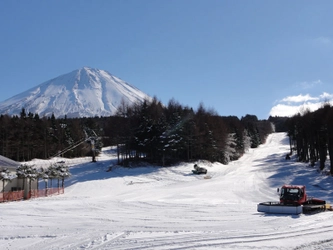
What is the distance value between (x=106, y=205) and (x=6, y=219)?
8.34 meters

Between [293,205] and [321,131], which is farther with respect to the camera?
[321,131]

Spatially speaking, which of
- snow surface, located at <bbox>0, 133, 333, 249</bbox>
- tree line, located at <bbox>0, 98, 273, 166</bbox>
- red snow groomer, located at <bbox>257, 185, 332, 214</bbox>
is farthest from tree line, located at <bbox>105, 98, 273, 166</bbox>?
red snow groomer, located at <bbox>257, 185, 332, 214</bbox>

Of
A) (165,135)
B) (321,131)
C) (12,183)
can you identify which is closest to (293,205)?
(12,183)

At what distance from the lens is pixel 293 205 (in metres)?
22.8

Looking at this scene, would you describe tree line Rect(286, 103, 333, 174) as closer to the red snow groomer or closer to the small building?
the red snow groomer

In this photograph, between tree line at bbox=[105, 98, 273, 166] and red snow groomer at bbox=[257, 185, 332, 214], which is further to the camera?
tree line at bbox=[105, 98, 273, 166]

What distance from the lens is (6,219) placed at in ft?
62.6

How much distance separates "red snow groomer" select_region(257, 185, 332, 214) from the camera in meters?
22.1

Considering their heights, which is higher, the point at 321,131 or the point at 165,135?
the point at 165,135

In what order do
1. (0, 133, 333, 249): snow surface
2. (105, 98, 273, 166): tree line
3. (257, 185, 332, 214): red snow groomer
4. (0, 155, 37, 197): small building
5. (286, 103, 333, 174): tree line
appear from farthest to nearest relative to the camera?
(105, 98, 273, 166): tree line, (286, 103, 333, 174): tree line, (0, 155, 37, 197): small building, (257, 185, 332, 214): red snow groomer, (0, 133, 333, 249): snow surface

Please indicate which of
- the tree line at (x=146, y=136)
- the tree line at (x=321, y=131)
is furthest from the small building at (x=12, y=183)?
the tree line at (x=321, y=131)

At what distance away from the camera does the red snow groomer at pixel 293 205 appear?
22.1 meters

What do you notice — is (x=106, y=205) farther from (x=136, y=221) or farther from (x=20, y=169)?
(x=20, y=169)

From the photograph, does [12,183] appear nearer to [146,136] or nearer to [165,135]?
[146,136]
